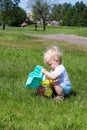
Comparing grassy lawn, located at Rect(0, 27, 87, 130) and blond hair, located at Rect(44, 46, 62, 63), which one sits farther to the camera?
blond hair, located at Rect(44, 46, 62, 63)

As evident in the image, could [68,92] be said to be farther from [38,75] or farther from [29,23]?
[29,23]

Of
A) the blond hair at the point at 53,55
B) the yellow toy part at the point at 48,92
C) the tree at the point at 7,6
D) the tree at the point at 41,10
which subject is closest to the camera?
the yellow toy part at the point at 48,92

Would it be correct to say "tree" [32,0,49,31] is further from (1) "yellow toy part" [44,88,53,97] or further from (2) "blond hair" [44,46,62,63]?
(1) "yellow toy part" [44,88,53,97]

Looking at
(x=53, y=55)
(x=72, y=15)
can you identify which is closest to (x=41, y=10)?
(x=72, y=15)

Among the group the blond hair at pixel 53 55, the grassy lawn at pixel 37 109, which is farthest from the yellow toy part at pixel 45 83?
the blond hair at pixel 53 55

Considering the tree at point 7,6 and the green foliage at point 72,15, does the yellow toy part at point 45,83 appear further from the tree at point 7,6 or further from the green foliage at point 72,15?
the green foliage at point 72,15

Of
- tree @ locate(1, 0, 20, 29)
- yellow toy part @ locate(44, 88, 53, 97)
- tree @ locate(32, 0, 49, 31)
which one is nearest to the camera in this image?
yellow toy part @ locate(44, 88, 53, 97)

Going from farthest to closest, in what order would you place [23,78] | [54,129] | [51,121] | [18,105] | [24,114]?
[23,78] < [18,105] < [24,114] < [51,121] < [54,129]

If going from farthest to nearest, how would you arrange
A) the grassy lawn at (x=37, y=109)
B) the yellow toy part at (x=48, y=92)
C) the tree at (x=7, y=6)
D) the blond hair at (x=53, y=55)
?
the tree at (x=7, y=6) < the blond hair at (x=53, y=55) < the yellow toy part at (x=48, y=92) < the grassy lawn at (x=37, y=109)

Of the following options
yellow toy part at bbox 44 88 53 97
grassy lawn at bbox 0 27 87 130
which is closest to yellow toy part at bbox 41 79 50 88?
yellow toy part at bbox 44 88 53 97

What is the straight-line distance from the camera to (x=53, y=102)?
20.1ft

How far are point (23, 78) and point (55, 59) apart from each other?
5.86 feet

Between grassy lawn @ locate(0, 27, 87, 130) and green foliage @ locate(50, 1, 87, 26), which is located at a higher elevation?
grassy lawn @ locate(0, 27, 87, 130)

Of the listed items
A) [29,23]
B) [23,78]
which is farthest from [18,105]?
[29,23]
